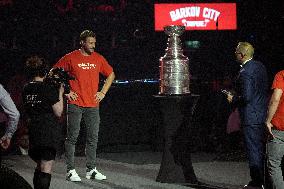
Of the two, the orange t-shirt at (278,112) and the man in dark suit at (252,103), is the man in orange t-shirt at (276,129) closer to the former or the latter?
the orange t-shirt at (278,112)

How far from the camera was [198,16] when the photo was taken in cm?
1898

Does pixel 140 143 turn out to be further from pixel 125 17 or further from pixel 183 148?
pixel 125 17

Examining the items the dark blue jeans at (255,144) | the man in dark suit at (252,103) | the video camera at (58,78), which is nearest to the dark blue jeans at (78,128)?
the video camera at (58,78)

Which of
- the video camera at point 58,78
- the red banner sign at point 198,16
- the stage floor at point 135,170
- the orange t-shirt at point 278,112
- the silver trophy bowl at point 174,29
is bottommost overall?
the stage floor at point 135,170

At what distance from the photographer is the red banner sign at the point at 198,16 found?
18.9 meters

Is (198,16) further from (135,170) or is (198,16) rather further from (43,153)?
(43,153)

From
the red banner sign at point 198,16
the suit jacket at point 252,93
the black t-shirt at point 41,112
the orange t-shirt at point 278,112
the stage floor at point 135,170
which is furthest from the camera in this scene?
the red banner sign at point 198,16

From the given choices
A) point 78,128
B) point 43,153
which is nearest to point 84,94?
point 78,128

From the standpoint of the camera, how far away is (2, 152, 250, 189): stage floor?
8141mm

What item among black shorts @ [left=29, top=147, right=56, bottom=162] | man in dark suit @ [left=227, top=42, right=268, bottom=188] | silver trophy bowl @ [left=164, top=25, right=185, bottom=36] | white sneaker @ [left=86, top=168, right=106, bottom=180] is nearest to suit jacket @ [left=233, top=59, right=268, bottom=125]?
man in dark suit @ [left=227, top=42, right=268, bottom=188]

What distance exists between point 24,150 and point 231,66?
8792 millimetres

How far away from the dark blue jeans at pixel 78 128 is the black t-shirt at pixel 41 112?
2.11m

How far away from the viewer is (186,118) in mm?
8250

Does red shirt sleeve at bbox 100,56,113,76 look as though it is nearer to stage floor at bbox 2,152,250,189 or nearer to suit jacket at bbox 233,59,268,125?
stage floor at bbox 2,152,250,189
